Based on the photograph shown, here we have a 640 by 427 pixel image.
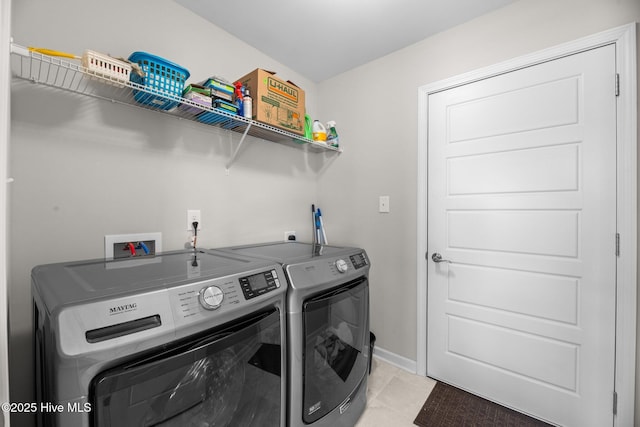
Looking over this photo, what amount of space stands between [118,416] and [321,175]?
7.07ft

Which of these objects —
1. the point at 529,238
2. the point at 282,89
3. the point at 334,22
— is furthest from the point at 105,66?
the point at 529,238

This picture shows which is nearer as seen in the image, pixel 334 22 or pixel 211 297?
pixel 211 297

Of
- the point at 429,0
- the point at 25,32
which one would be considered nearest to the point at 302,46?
the point at 429,0

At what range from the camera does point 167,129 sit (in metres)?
1.57

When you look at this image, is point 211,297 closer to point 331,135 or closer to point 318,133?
point 318,133

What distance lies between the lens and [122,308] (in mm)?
704

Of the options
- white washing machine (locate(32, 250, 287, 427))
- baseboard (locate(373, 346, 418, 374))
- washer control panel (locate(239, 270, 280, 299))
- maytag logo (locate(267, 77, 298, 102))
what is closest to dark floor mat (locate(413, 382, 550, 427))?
baseboard (locate(373, 346, 418, 374))

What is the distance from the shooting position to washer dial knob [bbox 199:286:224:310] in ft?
2.76

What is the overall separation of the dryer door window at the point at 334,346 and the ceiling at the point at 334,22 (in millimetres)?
1650

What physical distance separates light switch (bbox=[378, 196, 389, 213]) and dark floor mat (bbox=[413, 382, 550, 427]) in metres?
1.30

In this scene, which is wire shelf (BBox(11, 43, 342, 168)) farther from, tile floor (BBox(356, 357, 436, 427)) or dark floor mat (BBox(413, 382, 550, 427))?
dark floor mat (BBox(413, 382, 550, 427))

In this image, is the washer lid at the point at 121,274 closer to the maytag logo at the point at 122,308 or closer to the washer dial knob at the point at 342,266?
the maytag logo at the point at 122,308

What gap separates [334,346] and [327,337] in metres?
0.10

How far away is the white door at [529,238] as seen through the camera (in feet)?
4.65
